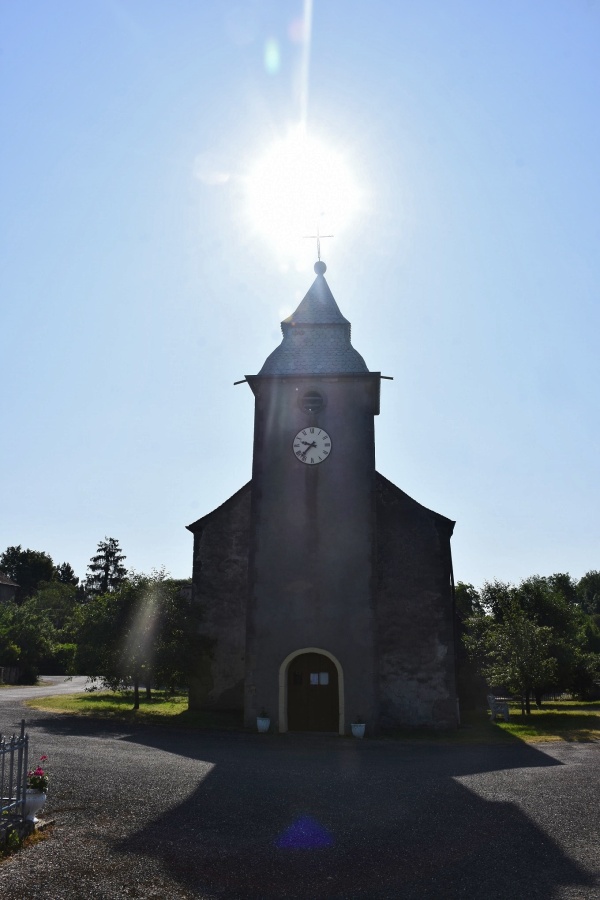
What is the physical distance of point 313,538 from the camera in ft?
74.1

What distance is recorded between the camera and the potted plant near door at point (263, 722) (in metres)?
21.1

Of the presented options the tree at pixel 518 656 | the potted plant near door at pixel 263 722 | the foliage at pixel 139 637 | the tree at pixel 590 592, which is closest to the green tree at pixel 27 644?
the foliage at pixel 139 637

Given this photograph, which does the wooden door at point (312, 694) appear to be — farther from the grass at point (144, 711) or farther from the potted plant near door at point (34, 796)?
the potted plant near door at point (34, 796)

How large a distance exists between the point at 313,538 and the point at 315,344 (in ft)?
24.4

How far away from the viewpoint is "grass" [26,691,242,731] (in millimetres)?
22516

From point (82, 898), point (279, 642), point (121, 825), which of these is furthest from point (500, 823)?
point (279, 642)

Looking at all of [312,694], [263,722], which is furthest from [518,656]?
[263,722]

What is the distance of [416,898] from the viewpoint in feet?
23.7

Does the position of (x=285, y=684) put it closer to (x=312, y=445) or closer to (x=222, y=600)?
(x=222, y=600)

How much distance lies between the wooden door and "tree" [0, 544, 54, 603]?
8704 centimetres

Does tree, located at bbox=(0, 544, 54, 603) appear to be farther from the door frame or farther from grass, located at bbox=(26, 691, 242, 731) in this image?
the door frame

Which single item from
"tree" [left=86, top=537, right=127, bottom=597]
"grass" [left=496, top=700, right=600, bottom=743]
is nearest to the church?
"grass" [left=496, top=700, right=600, bottom=743]

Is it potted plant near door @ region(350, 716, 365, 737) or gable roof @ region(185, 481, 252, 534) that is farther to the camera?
gable roof @ region(185, 481, 252, 534)

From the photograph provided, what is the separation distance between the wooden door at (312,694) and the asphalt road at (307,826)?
4620 mm
